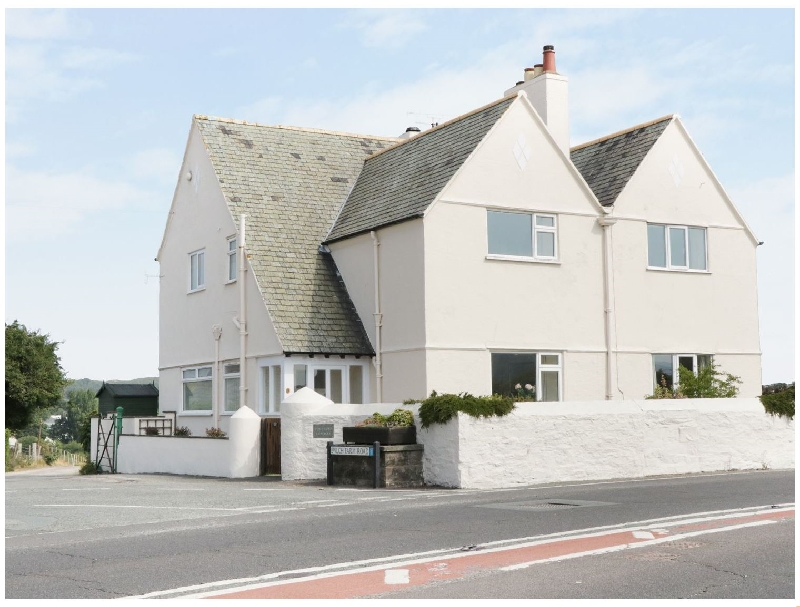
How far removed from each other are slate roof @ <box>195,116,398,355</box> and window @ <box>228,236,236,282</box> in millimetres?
1021

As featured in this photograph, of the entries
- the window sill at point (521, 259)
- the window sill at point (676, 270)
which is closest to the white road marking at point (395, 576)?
the window sill at point (521, 259)

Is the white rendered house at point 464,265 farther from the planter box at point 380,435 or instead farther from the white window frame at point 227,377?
the planter box at point 380,435

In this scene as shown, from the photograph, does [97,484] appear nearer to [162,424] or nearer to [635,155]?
[162,424]

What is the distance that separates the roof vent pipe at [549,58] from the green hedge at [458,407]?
11911 millimetres

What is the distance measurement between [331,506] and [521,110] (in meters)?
13.9

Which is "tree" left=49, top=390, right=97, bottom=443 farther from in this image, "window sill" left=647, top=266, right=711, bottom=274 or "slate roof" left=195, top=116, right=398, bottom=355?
"window sill" left=647, top=266, right=711, bottom=274

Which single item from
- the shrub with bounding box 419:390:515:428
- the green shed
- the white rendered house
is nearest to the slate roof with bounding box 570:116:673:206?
the white rendered house

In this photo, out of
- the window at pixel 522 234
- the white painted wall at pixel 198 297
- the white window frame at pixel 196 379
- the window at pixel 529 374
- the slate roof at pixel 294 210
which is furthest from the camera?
the white window frame at pixel 196 379

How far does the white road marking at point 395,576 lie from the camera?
372 inches

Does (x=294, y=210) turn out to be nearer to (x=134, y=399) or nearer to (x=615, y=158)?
(x=615, y=158)

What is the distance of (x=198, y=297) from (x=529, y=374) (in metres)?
10.7

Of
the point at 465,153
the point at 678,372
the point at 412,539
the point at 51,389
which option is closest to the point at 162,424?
the point at 465,153

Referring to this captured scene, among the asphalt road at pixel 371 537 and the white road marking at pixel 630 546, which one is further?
the white road marking at pixel 630 546

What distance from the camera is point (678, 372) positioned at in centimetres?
2811
